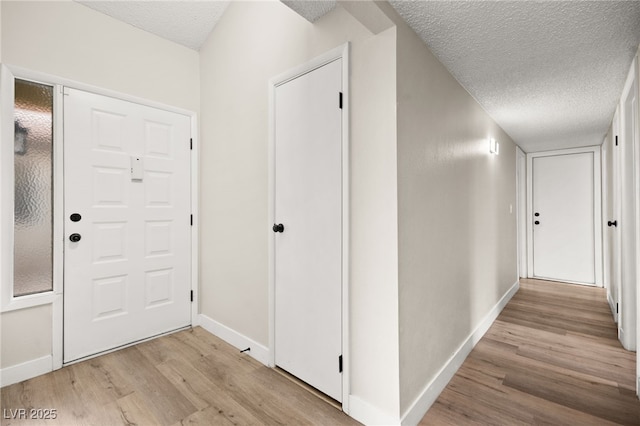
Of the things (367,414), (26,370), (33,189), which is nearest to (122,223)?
(33,189)

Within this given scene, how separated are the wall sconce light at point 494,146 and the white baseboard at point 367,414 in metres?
2.70

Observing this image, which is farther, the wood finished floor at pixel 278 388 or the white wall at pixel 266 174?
the wood finished floor at pixel 278 388

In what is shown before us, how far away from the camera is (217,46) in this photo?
283 centimetres

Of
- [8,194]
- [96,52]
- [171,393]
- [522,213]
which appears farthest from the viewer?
[522,213]

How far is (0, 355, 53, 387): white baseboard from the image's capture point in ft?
6.61

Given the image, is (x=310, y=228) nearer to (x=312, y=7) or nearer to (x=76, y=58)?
(x=312, y=7)

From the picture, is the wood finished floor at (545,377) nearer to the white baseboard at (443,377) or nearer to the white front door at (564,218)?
the white baseboard at (443,377)

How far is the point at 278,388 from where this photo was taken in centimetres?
197

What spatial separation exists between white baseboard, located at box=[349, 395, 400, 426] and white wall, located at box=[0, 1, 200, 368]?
2.23 meters

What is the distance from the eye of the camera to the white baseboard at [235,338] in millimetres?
2316

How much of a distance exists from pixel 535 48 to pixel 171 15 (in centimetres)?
284

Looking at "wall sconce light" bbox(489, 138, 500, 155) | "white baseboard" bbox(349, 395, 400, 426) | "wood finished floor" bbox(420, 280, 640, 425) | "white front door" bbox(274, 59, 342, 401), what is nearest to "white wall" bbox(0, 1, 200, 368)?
"white front door" bbox(274, 59, 342, 401)

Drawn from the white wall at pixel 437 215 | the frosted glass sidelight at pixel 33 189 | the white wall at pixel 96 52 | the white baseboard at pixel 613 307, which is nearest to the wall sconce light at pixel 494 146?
the white wall at pixel 437 215

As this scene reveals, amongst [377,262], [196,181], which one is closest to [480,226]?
[377,262]
